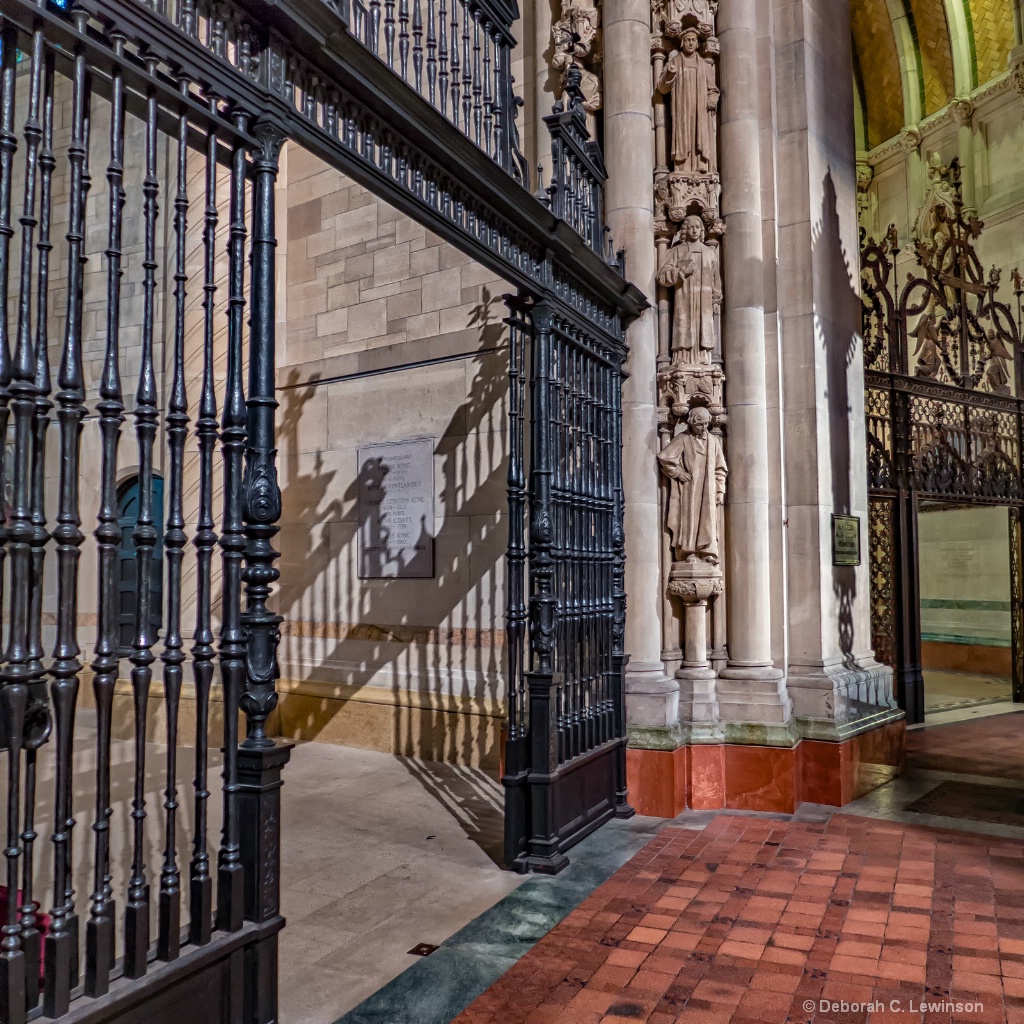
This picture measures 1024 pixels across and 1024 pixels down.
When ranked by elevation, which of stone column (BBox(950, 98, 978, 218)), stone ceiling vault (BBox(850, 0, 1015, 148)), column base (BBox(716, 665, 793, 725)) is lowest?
column base (BBox(716, 665, 793, 725))

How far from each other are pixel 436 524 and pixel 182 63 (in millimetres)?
4725

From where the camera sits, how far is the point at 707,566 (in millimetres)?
6086

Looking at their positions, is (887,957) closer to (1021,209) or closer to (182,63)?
(182,63)

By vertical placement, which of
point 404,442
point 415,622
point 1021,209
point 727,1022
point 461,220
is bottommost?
point 727,1022

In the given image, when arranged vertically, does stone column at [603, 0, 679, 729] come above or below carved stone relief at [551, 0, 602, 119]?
below

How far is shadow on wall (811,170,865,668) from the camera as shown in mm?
6383

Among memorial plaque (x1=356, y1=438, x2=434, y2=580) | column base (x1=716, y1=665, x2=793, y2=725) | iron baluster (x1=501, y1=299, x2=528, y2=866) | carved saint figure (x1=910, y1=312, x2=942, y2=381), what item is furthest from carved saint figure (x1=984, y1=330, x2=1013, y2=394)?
iron baluster (x1=501, y1=299, x2=528, y2=866)

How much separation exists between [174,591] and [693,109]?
544cm

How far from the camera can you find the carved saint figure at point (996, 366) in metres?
10.0

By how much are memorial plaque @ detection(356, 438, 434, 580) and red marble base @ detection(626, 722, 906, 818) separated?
7.96 ft

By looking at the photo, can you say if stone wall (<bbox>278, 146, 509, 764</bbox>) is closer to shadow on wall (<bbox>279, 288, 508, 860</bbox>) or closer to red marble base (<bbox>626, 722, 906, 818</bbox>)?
shadow on wall (<bbox>279, 288, 508, 860</bbox>)

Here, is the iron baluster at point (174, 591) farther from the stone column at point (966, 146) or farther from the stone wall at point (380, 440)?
the stone column at point (966, 146)

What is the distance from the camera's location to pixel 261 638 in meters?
2.73

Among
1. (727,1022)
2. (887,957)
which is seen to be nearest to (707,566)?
(887,957)
